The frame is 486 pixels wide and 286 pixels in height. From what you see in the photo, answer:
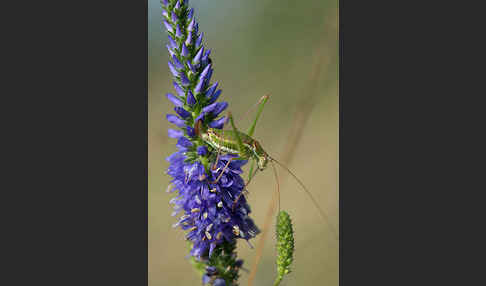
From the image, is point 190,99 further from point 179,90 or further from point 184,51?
point 184,51

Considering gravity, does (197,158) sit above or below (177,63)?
below

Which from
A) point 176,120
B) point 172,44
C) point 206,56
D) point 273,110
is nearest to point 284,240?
point 176,120

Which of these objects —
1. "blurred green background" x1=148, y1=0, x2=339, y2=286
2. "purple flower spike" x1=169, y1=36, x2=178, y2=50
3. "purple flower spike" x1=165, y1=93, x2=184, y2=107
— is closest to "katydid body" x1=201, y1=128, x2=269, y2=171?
"purple flower spike" x1=165, y1=93, x2=184, y2=107

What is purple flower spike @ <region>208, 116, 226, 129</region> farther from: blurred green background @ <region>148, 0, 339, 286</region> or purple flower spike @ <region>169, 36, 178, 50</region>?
blurred green background @ <region>148, 0, 339, 286</region>

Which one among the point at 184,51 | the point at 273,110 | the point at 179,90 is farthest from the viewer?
the point at 273,110

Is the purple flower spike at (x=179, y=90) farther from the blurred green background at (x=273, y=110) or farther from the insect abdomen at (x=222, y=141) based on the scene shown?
the blurred green background at (x=273, y=110)

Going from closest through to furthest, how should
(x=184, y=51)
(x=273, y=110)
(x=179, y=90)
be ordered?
1. (x=184, y=51)
2. (x=179, y=90)
3. (x=273, y=110)

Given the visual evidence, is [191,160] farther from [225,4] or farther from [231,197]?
[225,4]

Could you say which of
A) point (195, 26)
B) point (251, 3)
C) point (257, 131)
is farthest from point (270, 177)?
point (195, 26)
